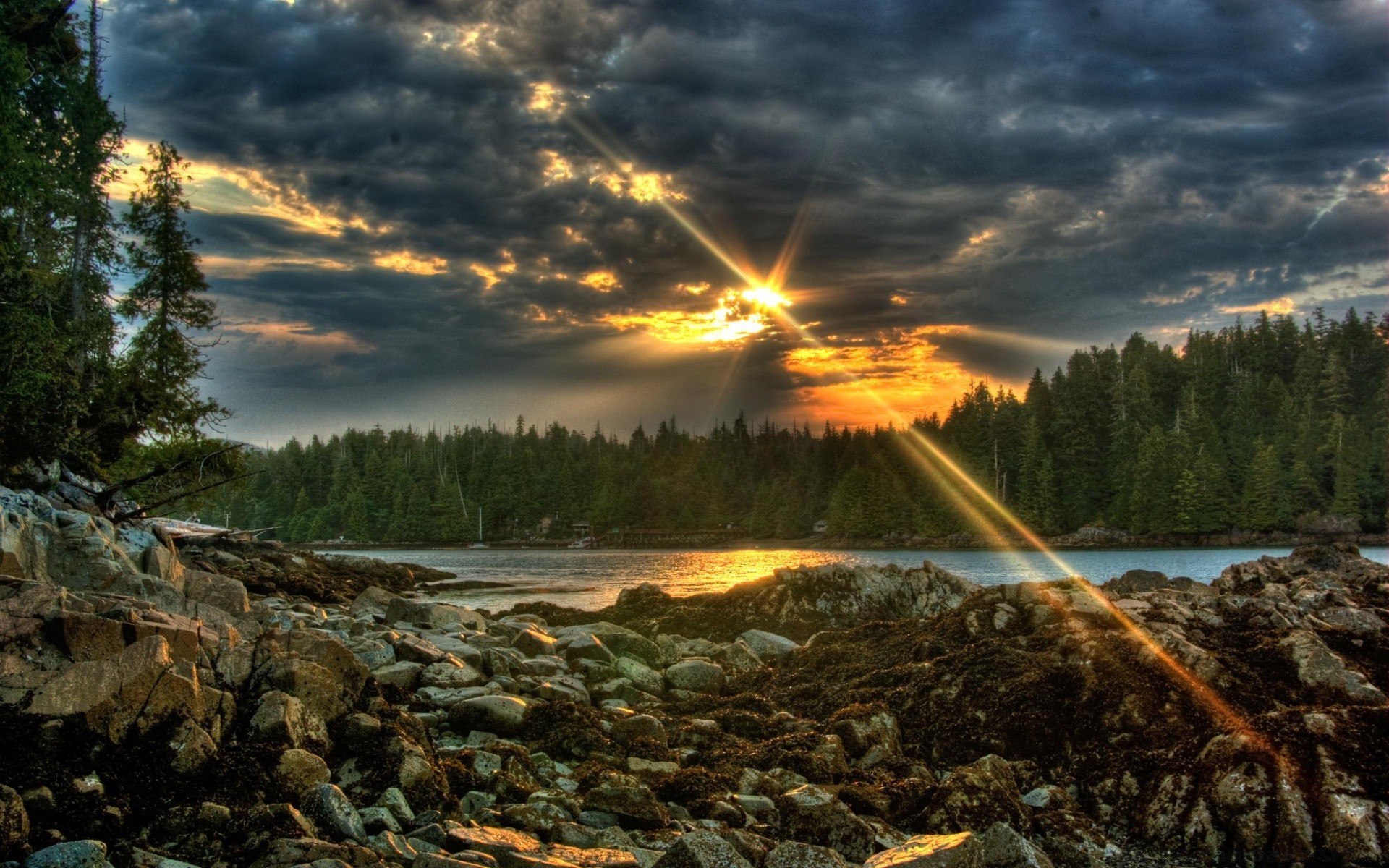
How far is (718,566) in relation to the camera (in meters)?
66.5

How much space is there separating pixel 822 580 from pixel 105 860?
21.6m

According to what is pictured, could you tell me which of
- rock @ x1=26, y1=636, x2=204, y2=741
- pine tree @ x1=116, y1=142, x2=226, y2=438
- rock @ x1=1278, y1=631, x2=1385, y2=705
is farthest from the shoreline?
rock @ x1=26, y1=636, x2=204, y2=741

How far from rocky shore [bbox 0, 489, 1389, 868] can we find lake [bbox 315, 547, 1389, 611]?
16277 mm

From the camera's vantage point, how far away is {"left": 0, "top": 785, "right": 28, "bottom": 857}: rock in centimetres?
495

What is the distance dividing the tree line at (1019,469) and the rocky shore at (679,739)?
3356cm

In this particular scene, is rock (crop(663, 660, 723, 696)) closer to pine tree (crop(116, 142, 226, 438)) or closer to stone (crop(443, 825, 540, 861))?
stone (crop(443, 825, 540, 861))

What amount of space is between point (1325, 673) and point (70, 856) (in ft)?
38.1

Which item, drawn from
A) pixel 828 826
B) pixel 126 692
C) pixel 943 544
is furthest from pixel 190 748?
pixel 943 544

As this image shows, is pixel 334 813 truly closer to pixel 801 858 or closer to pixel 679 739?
pixel 801 858

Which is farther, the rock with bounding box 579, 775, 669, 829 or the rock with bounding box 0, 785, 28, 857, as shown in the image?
the rock with bounding box 579, 775, 669, 829

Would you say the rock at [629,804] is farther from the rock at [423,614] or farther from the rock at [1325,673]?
the rock at [423,614]

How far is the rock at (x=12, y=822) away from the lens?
495 cm

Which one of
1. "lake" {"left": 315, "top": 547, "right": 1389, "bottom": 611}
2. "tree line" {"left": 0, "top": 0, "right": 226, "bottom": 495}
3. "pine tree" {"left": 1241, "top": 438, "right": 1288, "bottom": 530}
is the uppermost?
"tree line" {"left": 0, "top": 0, "right": 226, "bottom": 495}

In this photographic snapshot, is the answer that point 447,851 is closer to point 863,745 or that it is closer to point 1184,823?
point 863,745
